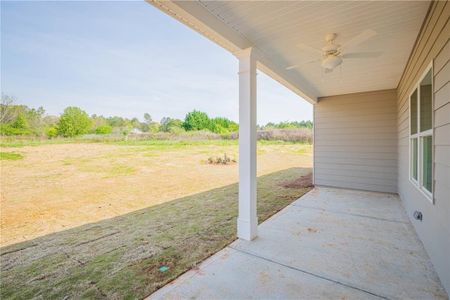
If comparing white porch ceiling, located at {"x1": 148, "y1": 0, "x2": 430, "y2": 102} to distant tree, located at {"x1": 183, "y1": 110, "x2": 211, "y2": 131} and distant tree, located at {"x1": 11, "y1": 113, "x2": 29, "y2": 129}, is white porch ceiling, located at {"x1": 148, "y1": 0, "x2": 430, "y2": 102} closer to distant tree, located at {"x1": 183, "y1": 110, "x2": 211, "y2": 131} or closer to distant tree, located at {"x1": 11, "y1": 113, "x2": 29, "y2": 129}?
distant tree, located at {"x1": 11, "y1": 113, "x2": 29, "y2": 129}

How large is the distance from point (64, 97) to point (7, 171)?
13890 millimetres

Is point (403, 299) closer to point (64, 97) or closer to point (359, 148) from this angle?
point (359, 148)

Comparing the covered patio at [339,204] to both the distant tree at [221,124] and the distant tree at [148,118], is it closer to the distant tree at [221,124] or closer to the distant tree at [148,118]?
the distant tree at [221,124]

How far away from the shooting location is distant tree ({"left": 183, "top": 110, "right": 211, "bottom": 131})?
30031 mm

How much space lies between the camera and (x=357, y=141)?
5297 millimetres

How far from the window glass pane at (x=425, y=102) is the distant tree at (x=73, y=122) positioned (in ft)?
73.6

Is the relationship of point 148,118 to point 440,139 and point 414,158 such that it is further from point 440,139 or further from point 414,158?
point 440,139

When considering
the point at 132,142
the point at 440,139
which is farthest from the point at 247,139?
the point at 132,142

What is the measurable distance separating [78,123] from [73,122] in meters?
0.82

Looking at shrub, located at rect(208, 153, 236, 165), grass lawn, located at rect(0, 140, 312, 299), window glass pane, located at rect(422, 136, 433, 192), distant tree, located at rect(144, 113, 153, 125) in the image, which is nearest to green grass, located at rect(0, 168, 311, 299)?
grass lawn, located at rect(0, 140, 312, 299)

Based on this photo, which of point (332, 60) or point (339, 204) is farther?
point (339, 204)

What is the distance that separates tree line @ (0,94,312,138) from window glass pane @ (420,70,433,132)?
18.2 metres

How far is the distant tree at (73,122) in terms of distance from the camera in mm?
19016

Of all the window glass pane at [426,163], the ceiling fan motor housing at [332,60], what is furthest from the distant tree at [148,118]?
the window glass pane at [426,163]
